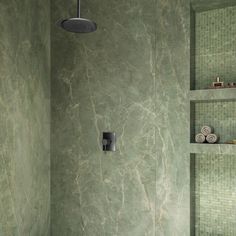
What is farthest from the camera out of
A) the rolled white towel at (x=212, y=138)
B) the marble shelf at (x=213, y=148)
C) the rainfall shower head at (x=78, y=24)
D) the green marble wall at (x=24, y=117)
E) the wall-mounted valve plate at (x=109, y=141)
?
the wall-mounted valve plate at (x=109, y=141)

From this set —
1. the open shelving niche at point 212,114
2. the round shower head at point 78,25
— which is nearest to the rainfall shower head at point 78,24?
the round shower head at point 78,25

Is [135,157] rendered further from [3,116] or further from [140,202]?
[3,116]

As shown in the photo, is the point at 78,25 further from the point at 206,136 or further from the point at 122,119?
the point at 206,136

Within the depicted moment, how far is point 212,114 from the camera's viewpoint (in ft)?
7.25

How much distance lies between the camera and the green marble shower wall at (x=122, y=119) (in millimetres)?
2188

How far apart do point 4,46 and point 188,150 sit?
1495 millimetres

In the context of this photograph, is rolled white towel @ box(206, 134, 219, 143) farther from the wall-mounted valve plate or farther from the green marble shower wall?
the wall-mounted valve plate

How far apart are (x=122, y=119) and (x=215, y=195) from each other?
0.87 meters

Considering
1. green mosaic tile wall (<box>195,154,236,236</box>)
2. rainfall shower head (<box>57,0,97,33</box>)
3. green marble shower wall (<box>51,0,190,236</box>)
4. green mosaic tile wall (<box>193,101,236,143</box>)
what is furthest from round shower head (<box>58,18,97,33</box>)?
green mosaic tile wall (<box>195,154,236,236</box>)

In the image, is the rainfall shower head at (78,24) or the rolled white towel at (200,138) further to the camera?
the rolled white towel at (200,138)

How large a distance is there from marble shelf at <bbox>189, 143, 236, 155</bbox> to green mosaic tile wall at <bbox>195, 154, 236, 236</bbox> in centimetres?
17

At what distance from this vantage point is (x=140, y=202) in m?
2.29

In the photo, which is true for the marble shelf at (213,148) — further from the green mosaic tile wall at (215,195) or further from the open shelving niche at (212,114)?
the green mosaic tile wall at (215,195)

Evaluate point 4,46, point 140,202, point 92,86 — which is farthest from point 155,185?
point 4,46
